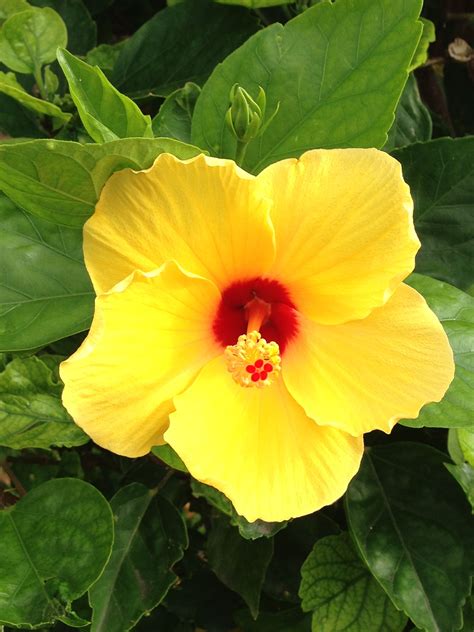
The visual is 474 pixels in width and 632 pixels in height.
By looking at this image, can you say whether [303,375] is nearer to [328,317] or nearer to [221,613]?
[328,317]

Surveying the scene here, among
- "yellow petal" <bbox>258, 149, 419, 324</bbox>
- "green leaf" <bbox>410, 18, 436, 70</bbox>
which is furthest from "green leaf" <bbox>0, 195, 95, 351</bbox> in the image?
"green leaf" <bbox>410, 18, 436, 70</bbox>

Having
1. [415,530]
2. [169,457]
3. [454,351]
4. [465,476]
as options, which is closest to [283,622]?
[415,530]

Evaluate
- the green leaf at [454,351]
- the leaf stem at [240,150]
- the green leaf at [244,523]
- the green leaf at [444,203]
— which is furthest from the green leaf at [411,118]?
the green leaf at [244,523]

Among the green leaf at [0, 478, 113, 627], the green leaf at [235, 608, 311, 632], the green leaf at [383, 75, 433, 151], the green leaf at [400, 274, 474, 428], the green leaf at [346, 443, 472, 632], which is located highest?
the green leaf at [383, 75, 433, 151]

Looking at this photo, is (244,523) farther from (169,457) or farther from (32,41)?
(32,41)

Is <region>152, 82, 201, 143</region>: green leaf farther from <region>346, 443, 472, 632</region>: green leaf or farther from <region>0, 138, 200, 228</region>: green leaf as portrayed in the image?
<region>346, 443, 472, 632</region>: green leaf
